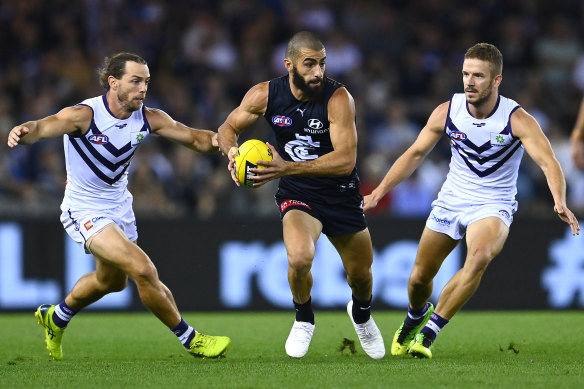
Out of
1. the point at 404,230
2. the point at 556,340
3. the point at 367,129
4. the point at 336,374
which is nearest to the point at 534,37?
the point at 367,129

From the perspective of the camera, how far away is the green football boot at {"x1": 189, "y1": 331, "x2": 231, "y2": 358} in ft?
24.4

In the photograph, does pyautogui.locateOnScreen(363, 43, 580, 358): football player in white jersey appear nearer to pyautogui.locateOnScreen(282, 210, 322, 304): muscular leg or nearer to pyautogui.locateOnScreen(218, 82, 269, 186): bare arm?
pyautogui.locateOnScreen(282, 210, 322, 304): muscular leg

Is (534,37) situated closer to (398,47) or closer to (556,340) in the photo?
(398,47)

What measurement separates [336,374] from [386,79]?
9.02 metres

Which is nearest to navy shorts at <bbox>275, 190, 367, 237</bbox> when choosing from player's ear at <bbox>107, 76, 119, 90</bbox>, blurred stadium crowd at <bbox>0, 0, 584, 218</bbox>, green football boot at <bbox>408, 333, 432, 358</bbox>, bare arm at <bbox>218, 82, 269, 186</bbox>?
bare arm at <bbox>218, 82, 269, 186</bbox>

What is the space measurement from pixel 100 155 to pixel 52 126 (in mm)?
513

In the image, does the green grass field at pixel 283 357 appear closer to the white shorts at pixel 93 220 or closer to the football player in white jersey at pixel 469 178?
the football player in white jersey at pixel 469 178

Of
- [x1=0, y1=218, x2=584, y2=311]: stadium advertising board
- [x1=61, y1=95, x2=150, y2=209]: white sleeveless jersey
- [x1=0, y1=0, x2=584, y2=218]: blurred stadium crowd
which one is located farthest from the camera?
[x1=0, y1=0, x2=584, y2=218]: blurred stadium crowd

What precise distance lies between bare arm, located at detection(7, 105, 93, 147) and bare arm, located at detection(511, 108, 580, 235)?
331 centimetres

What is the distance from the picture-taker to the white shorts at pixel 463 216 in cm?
752

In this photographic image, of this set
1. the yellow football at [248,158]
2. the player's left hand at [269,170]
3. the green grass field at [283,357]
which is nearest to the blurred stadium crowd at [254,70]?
the green grass field at [283,357]

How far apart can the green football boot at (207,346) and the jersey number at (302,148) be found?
59.9 inches

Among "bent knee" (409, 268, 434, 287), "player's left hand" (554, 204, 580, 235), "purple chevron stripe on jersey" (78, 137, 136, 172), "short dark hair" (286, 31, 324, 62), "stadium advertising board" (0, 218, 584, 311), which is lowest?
"stadium advertising board" (0, 218, 584, 311)

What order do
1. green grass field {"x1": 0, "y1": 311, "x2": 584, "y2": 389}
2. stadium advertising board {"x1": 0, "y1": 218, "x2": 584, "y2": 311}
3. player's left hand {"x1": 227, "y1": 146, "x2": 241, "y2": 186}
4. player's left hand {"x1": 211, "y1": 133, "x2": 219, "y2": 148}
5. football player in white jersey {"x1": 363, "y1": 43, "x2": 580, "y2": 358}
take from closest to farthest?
green grass field {"x1": 0, "y1": 311, "x2": 584, "y2": 389}, player's left hand {"x1": 227, "y1": 146, "x2": 241, "y2": 186}, football player in white jersey {"x1": 363, "y1": 43, "x2": 580, "y2": 358}, player's left hand {"x1": 211, "y1": 133, "x2": 219, "y2": 148}, stadium advertising board {"x1": 0, "y1": 218, "x2": 584, "y2": 311}
